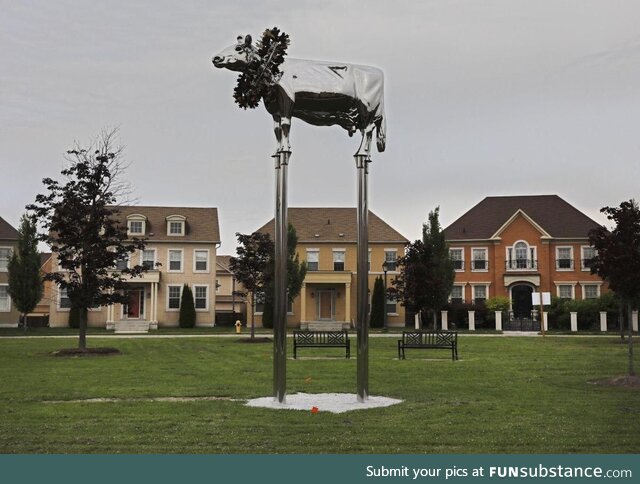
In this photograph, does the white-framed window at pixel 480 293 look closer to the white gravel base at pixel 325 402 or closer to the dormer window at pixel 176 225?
the dormer window at pixel 176 225

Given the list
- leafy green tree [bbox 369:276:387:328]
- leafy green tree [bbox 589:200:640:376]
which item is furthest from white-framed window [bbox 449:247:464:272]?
leafy green tree [bbox 589:200:640:376]

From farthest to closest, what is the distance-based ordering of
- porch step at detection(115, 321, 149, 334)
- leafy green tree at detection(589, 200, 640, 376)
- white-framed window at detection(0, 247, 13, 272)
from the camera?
white-framed window at detection(0, 247, 13, 272)
porch step at detection(115, 321, 149, 334)
leafy green tree at detection(589, 200, 640, 376)

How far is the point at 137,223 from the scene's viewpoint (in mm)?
49312

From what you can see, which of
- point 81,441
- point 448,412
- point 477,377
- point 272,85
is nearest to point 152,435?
point 81,441

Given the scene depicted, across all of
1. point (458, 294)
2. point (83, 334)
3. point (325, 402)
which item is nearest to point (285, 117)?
point (325, 402)

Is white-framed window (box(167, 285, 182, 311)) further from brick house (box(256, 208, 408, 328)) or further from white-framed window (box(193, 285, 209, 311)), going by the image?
brick house (box(256, 208, 408, 328))

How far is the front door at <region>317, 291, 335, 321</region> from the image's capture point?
51094 millimetres

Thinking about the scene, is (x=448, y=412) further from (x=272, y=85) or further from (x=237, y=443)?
(x=272, y=85)

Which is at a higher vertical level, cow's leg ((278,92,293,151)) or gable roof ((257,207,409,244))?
gable roof ((257,207,409,244))

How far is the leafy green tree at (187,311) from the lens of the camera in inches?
1866

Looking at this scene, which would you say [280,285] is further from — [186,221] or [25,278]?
[186,221]

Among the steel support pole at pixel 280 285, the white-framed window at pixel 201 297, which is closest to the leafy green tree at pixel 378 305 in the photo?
the white-framed window at pixel 201 297

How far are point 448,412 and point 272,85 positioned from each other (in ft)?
18.6

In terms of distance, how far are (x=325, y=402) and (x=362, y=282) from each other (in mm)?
2039
